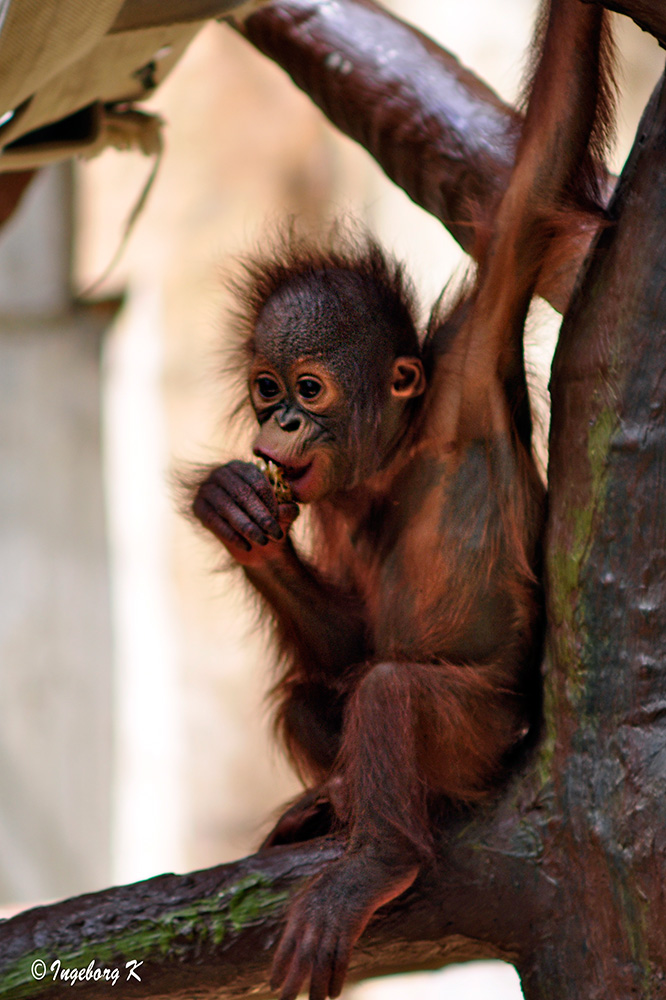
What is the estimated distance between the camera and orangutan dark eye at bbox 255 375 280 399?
6.01 ft

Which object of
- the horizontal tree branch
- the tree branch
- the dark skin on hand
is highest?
the tree branch

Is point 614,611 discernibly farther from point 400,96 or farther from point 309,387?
point 400,96

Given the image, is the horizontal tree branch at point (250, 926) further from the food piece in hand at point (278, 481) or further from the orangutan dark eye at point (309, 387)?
the orangutan dark eye at point (309, 387)

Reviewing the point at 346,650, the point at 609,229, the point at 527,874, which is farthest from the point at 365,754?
the point at 609,229

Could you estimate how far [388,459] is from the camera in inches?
72.8

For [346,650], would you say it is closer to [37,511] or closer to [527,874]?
[527,874]

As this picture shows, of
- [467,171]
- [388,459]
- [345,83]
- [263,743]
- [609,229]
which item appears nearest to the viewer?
[609,229]

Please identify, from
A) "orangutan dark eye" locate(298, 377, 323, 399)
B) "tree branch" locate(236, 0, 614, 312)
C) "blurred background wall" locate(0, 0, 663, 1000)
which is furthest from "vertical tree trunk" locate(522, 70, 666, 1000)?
"blurred background wall" locate(0, 0, 663, 1000)

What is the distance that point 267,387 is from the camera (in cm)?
185

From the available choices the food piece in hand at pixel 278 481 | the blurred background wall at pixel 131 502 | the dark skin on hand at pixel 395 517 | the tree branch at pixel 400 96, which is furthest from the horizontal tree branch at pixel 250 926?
the blurred background wall at pixel 131 502

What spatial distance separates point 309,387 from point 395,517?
267 mm

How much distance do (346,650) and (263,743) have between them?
3.51 meters

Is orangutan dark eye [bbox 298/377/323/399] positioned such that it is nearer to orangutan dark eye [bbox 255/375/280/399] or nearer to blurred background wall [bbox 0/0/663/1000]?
orangutan dark eye [bbox 255/375/280/399]

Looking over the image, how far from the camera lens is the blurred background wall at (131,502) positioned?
541cm
